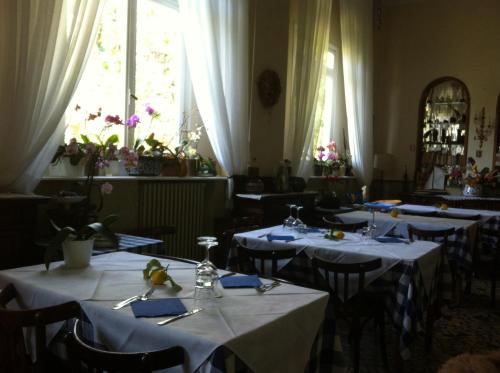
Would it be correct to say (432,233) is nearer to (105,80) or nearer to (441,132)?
(105,80)

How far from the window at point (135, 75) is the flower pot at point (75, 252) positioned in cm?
192

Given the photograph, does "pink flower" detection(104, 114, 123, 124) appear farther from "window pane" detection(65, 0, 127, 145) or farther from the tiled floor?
the tiled floor

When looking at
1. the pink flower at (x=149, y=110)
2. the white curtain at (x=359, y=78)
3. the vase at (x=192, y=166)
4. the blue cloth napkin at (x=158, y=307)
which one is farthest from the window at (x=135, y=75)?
the white curtain at (x=359, y=78)

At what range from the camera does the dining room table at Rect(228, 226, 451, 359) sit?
9.73 ft

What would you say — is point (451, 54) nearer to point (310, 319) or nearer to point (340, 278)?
point (340, 278)

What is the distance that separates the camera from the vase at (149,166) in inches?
180

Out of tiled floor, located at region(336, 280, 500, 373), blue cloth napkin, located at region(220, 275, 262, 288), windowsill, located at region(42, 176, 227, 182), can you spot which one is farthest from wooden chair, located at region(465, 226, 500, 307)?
blue cloth napkin, located at region(220, 275, 262, 288)

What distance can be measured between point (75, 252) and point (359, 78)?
7345 millimetres

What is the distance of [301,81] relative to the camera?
6777 millimetres

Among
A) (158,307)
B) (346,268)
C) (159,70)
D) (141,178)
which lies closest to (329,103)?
(159,70)

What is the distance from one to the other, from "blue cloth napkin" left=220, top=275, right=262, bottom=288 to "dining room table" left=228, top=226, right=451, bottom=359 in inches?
41.7

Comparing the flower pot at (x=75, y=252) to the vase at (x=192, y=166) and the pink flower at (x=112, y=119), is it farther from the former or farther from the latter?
the vase at (x=192, y=166)

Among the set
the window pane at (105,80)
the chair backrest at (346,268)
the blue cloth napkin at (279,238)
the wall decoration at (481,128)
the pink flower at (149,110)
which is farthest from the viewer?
the wall decoration at (481,128)

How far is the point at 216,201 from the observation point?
17.9 ft
